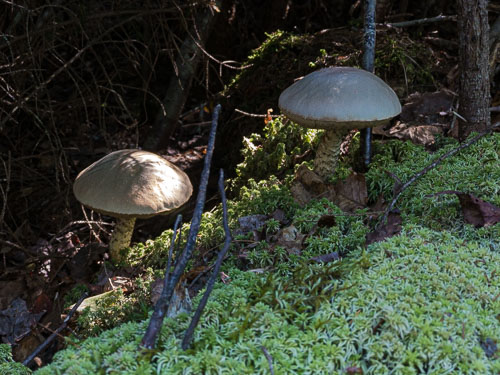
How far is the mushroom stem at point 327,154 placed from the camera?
2.91m

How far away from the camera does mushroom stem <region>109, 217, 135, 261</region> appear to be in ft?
10.5

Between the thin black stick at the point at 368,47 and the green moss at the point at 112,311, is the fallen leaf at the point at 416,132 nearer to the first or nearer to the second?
the thin black stick at the point at 368,47

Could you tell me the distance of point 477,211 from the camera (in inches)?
86.7

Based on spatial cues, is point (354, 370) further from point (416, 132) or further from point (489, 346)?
point (416, 132)

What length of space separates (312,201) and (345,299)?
120cm

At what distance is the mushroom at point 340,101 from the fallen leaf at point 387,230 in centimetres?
54

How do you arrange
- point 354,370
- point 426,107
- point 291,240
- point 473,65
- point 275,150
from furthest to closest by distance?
point 275,150, point 426,107, point 473,65, point 291,240, point 354,370

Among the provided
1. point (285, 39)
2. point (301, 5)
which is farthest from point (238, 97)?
point (301, 5)

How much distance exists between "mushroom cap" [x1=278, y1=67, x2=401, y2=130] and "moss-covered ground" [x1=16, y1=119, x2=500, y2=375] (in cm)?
57

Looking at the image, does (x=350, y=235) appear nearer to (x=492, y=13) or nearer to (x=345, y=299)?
(x=345, y=299)

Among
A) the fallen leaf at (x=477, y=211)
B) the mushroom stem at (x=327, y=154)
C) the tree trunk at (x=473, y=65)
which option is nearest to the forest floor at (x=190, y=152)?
the tree trunk at (x=473, y=65)

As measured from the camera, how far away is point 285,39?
4.67 meters

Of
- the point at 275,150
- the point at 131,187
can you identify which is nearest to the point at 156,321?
the point at 131,187

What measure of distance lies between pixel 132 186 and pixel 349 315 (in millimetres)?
1619
